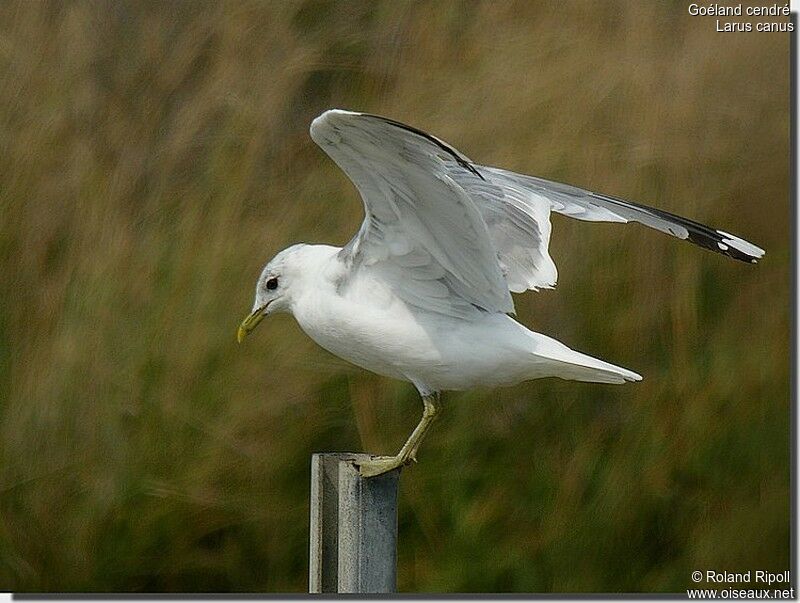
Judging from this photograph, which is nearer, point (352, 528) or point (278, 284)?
point (352, 528)

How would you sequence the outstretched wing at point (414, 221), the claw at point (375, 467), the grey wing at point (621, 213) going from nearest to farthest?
the outstretched wing at point (414, 221) → the claw at point (375, 467) → the grey wing at point (621, 213)

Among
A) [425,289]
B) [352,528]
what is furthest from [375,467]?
[425,289]

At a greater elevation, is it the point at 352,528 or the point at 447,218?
the point at 447,218

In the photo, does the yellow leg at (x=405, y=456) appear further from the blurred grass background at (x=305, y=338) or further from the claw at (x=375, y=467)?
the blurred grass background at (x=305, y=338)

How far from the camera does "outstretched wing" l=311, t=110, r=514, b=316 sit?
1.61 m

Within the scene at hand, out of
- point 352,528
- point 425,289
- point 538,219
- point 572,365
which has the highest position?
point 538,219

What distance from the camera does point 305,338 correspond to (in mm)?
2479

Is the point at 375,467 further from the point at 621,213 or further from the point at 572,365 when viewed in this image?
the point at 621,213

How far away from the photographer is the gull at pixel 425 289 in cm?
174

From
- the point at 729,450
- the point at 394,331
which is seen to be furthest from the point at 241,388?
the point at 729,450

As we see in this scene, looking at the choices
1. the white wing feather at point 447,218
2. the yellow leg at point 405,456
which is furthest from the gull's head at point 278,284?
the yellow leg at point 405,456

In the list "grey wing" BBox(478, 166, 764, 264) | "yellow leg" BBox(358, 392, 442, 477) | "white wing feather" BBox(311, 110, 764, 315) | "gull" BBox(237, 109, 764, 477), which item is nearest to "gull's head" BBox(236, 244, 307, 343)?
"gull" BBox(237, 109, 764, 477)

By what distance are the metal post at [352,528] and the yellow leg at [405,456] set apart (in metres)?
0.01

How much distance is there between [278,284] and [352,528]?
44cm
